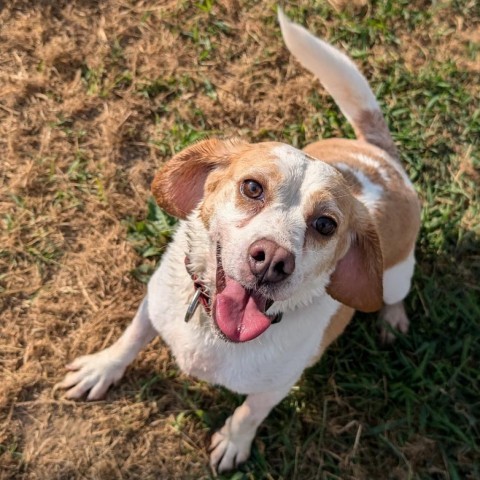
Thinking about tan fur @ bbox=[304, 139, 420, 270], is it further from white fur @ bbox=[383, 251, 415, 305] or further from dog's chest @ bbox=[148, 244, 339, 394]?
dog's chest @ bbox=[148, 244, 339, 394]

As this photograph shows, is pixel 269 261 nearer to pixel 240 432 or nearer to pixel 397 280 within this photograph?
pixel 240 432

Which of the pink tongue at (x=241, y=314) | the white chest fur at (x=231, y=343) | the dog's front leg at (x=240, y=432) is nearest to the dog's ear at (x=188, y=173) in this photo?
the white chest fur at (x=231, y=343)

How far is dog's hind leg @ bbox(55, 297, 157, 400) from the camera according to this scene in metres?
3.86

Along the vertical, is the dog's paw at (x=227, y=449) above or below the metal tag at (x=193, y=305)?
below

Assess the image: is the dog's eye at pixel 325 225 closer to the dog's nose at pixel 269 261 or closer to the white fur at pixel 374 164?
the dog's nose at pixel 269 261

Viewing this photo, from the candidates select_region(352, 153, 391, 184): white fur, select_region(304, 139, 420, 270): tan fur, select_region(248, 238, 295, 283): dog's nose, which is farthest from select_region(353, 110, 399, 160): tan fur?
select_region(248, 238, 295, 283): dog's nose

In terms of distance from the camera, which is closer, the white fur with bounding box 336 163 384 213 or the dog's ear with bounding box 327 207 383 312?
the dog's ear with bounding box 327 207 383 312

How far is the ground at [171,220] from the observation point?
402cm

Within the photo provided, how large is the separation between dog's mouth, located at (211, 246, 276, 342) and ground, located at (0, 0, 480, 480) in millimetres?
1415

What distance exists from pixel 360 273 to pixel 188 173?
0.97 metres

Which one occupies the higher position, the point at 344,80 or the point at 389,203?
the point at 344,80

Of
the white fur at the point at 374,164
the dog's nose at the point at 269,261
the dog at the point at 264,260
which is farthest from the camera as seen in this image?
the white fur at the point at 374,164

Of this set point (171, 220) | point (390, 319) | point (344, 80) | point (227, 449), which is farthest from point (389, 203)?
point (227, 449)

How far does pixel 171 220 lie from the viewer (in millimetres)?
4441
